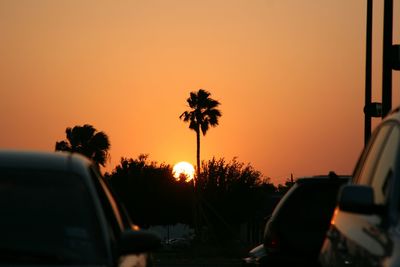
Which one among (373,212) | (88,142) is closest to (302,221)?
(373,212)

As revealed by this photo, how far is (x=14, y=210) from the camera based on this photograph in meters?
7.86

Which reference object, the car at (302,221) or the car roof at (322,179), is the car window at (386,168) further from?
the car roof at (322,179)

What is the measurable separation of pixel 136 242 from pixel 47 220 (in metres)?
0.67

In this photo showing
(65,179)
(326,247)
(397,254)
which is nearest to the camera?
(397,254)

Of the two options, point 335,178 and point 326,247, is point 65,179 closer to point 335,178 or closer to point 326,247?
point 326,247

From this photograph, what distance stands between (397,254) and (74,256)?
2.55 metres

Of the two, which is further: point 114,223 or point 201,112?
point 201,112

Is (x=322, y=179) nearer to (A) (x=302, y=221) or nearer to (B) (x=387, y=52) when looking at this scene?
(A) (x=302, y=221)

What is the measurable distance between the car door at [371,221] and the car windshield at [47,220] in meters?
1.58

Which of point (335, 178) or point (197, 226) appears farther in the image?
point (197, 226)

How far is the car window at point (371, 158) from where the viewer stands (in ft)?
27.3

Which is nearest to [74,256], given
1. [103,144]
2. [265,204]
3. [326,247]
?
[326,247]

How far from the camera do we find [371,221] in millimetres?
6973

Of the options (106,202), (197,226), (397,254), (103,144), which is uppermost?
(103,144)
